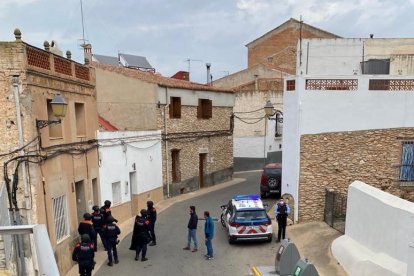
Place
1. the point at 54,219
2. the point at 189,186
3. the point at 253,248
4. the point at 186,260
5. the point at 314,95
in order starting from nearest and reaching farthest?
the point at 54,219 < the point at 186,260 < the point at 253,248 < the point at 314,95 < the point at 189,186

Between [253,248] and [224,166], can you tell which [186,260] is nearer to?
[253,248]

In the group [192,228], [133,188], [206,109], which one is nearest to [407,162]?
[192,228]

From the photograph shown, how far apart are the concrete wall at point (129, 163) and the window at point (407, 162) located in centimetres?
1135

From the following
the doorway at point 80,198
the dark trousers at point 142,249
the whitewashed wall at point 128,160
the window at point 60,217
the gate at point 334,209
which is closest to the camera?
the window at point 60,217

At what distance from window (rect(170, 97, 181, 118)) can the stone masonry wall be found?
31.3 ft

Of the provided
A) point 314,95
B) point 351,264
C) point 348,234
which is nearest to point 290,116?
point 314,95

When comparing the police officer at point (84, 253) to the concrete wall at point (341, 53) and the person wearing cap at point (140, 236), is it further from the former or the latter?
the concrete wall at point (341, 53)

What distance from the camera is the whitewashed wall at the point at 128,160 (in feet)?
48.1

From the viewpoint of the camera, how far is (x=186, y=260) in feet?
37.9

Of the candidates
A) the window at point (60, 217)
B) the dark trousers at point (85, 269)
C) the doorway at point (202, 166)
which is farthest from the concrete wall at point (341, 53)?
the dark trousers at point (85, 269)

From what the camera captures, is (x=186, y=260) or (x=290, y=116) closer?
(x=186, y=260)

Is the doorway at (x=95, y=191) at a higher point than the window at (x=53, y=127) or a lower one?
lower

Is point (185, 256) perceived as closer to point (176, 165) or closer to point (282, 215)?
point (282, 215)

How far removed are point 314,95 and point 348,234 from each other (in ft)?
17.1
